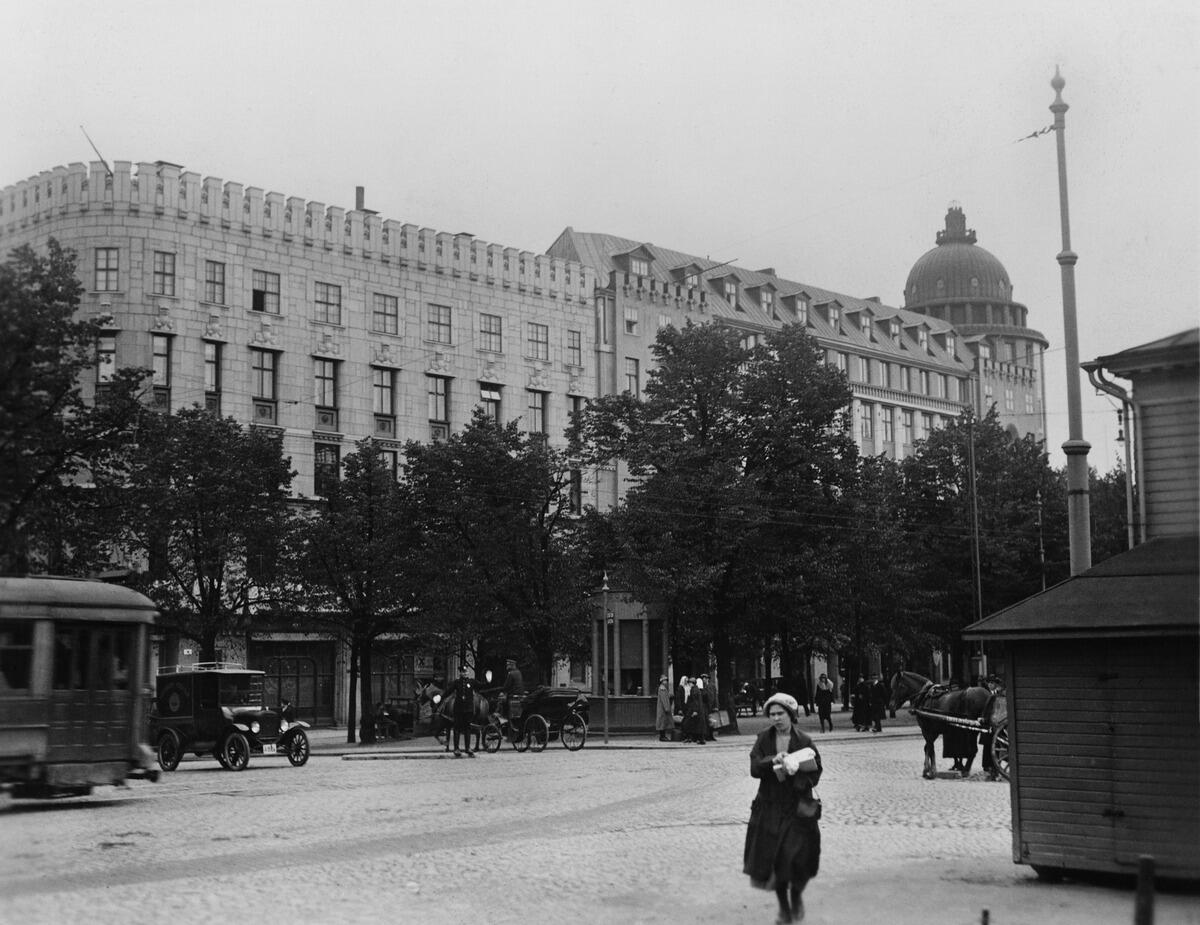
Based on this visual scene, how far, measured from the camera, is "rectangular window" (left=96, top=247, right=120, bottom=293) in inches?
1842

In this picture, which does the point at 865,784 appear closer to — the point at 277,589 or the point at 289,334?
the point at 277,589

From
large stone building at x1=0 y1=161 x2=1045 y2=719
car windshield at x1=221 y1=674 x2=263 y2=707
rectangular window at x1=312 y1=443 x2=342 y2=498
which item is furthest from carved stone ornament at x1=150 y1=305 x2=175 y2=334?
car windshield at x1=221 y1=674 x2=263 y2=707

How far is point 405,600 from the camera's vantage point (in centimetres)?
4069

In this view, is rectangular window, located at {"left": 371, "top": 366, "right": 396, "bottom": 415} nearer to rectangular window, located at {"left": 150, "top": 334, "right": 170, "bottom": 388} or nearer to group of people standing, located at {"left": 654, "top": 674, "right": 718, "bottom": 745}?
rectangular window, located at {"left": 150, "top": 334, "right": 170, "bottom": 388}

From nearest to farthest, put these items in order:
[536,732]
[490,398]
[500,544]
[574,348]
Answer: [536,732], [500,544], [490,398], [574,348]

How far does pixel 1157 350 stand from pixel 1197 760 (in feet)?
11.3

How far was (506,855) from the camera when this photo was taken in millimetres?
14172

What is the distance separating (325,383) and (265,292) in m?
4.14

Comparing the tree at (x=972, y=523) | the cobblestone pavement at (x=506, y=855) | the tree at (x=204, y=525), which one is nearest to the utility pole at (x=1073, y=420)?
the cobblestone pavement at (x=506, y=855)

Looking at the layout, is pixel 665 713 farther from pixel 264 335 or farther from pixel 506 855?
pixel 506 855

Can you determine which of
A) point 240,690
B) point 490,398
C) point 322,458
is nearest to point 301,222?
point 322,458

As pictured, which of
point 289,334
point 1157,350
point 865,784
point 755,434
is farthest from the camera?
point 289,334

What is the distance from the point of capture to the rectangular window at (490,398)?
61.0m

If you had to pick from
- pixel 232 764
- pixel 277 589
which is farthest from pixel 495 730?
pixel 277 589
